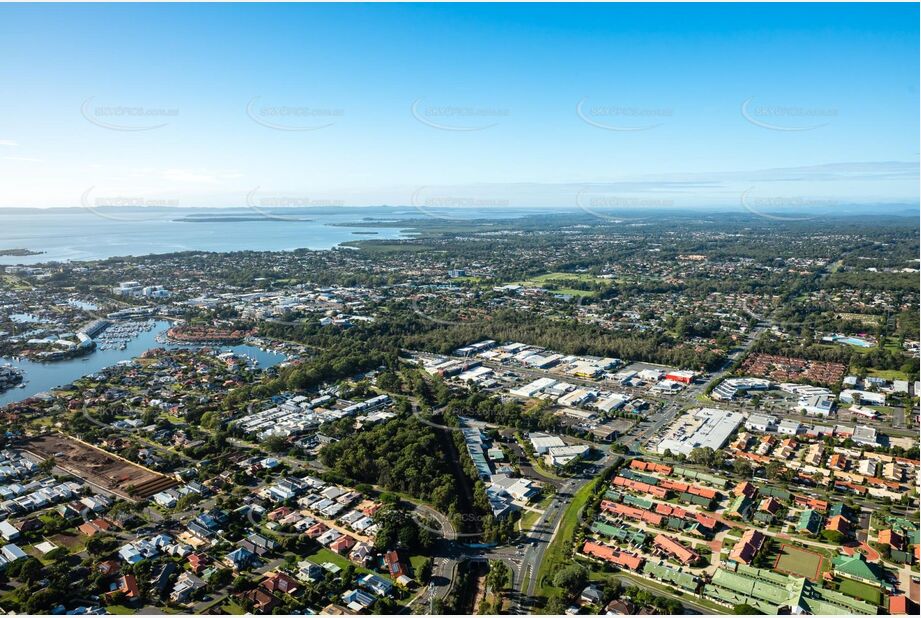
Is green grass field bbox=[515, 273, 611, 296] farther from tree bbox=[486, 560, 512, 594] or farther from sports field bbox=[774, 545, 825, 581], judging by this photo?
tree bbox=[486, 560, 512, 594]

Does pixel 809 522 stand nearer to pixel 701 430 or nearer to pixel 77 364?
pixel 701 430

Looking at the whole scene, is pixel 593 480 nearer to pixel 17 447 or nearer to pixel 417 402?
A: pixel 417 402

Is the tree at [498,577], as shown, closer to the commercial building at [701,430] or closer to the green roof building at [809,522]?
the green roof building at [809,522]

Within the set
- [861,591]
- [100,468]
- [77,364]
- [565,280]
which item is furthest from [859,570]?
[565,280]

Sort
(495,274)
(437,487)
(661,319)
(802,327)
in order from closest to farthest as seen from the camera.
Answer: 1. (437,487)
2. (802,327)
3. (661,319)
4. (495,274)

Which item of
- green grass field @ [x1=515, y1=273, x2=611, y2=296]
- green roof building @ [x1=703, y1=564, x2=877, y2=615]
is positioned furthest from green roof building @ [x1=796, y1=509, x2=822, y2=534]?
green grass field @ [x1=515, y1=273, x2=611, y2=296]

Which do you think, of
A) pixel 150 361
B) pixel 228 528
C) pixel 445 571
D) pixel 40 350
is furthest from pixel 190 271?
pixel 445 571

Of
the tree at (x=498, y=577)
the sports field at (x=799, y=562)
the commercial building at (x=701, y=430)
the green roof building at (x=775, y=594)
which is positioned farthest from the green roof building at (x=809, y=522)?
the tree at (x=498, y=577)
